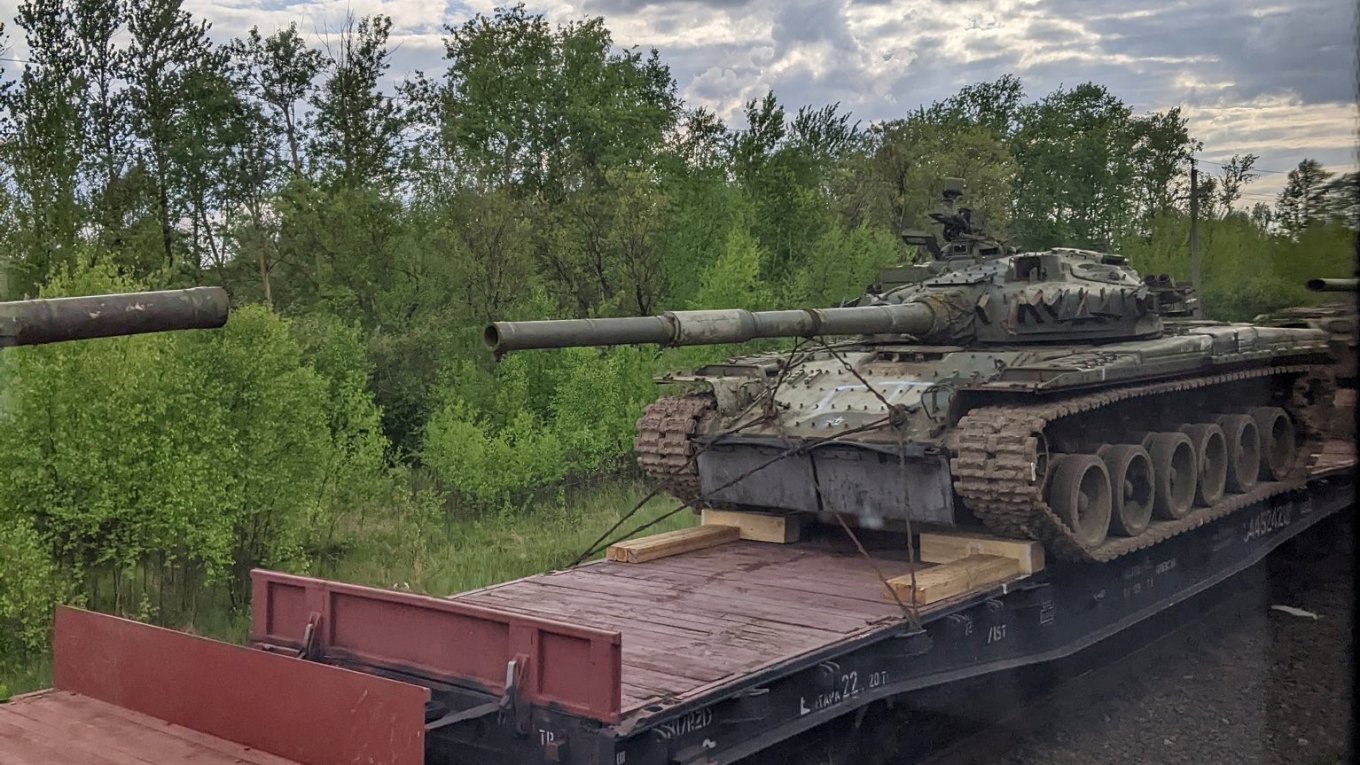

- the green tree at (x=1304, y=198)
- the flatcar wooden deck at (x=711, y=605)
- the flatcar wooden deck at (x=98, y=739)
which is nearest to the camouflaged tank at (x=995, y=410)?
the flatcar wooden deck at (x=711, y=605)

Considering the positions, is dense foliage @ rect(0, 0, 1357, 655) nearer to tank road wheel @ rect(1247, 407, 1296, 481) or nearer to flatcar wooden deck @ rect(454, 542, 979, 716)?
tank road wheel @ rect(1247, 407, 1296, 481)

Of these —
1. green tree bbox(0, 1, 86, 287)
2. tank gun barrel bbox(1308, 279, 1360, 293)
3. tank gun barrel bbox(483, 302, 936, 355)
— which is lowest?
tank gun barrel bbox(483, 302, 936, 355)

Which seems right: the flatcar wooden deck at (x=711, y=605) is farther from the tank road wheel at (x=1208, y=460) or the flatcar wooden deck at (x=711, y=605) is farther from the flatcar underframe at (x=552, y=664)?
the tank road wheel at (x=1208, y=460)

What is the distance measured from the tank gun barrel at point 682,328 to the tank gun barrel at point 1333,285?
252 cm

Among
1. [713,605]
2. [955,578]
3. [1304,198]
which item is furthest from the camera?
[955,578]

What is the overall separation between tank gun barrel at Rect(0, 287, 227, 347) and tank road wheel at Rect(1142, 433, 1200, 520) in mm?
7769

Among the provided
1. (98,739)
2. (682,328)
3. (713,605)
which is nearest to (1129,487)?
(713,605)

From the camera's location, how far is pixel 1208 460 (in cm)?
1013

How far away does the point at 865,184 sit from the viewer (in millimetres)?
22500

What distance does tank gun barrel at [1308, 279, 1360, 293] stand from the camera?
155 inches

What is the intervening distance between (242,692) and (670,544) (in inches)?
153

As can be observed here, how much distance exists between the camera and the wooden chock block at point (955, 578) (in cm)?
689

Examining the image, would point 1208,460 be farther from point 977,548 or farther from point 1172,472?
point 977,548

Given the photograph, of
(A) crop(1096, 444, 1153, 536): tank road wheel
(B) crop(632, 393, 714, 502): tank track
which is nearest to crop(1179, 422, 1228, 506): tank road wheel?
(A) crop(1096, 444, 1153, 536): tank road wheel
